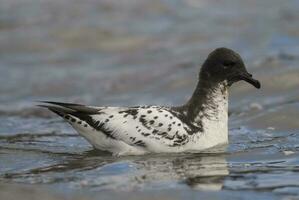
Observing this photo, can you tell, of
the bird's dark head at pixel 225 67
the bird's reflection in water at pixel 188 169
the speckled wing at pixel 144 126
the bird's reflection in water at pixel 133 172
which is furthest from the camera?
the bird's dark head at pixel 225 67

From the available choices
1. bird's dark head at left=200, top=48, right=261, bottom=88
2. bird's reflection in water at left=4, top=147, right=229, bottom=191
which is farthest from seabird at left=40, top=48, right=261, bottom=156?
bird's reflection in water at left=4, top=147, right=229, bottom=191

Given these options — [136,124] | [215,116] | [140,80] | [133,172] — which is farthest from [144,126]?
[140,80]

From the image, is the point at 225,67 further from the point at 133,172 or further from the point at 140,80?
the point at 140,80

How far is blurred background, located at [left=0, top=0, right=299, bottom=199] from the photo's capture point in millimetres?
10688

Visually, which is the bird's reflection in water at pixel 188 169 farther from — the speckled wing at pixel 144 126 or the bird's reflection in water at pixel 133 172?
the speckled wing at pixel 144 126

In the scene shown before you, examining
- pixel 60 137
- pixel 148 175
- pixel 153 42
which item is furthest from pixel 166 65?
pixel 148 175

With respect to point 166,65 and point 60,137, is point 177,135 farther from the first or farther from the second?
point 166,65

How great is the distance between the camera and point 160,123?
11.8 metres

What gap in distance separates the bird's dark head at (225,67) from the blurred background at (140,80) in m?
0.92

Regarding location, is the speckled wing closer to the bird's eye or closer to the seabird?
the seabird

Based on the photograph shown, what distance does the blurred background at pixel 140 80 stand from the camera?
1069 cm

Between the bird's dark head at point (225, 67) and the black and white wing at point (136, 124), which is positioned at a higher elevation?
the bird's dark head at point (225, 67)

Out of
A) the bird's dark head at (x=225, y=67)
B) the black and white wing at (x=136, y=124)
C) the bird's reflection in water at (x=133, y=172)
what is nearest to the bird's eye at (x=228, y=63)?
the bird's dark head at (x=225, y=67)

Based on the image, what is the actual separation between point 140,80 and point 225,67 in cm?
653
